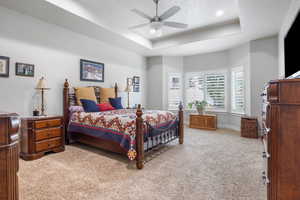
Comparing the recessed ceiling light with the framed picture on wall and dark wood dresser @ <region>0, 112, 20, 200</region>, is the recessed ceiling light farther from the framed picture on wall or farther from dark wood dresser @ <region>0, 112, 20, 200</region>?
dark wood dresser @ <region>0, 112, 20, 200</region>

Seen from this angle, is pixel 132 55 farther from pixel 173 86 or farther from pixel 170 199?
pixel 170 199

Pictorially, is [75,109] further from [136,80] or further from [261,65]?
[261,65]

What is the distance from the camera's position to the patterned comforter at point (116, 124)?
100 inches

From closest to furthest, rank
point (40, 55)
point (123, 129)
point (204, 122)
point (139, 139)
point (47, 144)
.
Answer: point (139, 139)
point (123, 129)
point (47, 144)
point (40, 55)
point (204, 122)

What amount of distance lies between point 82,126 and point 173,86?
4214mm

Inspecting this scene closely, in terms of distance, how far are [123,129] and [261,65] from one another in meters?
4.25

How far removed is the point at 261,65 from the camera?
4402 millimetres

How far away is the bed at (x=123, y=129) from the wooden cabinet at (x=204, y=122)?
1967 millimetres

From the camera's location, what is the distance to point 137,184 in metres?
Result: 2.01

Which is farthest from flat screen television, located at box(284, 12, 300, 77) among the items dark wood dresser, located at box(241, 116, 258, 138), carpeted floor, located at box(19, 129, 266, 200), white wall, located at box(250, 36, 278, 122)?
dark wood dresser, located at box(241, 116, 258, 138)

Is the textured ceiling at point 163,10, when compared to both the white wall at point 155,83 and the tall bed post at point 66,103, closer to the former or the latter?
the tall bed post at point 66,103

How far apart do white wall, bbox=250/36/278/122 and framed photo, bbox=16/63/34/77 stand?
219 inches

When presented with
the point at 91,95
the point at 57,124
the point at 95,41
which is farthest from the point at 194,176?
the point at 95,41

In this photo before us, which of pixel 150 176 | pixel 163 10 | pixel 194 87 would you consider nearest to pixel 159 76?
pixel 194 87
